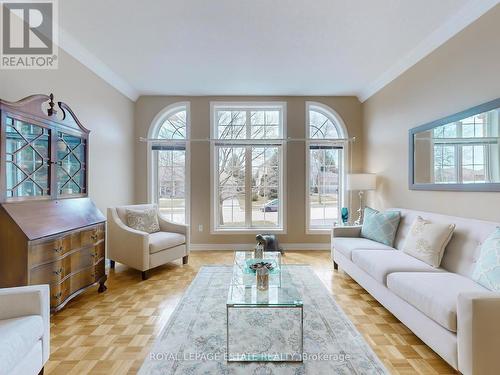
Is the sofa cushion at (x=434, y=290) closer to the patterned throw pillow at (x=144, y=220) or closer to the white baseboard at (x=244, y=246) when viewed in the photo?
the white baseboard at (x=244, y=246)

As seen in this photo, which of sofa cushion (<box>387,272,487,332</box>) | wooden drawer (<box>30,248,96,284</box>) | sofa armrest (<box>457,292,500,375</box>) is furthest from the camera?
wooden drawer (<box>30,248,96,284</box>)

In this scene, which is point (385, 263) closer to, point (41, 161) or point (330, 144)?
point (330, 144)

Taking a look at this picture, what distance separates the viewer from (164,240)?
11.8 feet

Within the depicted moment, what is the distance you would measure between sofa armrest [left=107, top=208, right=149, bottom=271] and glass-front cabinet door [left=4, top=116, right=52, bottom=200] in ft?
3.81

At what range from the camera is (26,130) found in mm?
2182

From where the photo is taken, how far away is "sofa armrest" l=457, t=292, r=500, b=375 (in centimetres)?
142

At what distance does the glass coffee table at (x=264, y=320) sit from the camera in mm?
1797

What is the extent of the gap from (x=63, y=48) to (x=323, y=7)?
2.76 metres

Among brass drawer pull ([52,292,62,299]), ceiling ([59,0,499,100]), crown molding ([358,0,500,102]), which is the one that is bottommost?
brass drawer pull ([52,292,62,299])

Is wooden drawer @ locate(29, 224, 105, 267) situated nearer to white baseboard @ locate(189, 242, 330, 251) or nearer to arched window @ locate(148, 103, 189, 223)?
arched window @ locate(148, 103, 189, 223)

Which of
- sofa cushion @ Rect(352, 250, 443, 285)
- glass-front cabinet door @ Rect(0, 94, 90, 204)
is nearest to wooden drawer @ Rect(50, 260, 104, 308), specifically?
glass-front cabinet door @ Rect(0, 94, 90, 204)

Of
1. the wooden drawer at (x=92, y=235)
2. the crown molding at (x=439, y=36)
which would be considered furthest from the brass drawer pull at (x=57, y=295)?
the crown molding at (x=439, y=36)

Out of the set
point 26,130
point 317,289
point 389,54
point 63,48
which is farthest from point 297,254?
point 63,48

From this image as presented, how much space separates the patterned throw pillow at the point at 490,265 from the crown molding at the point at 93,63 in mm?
4280
